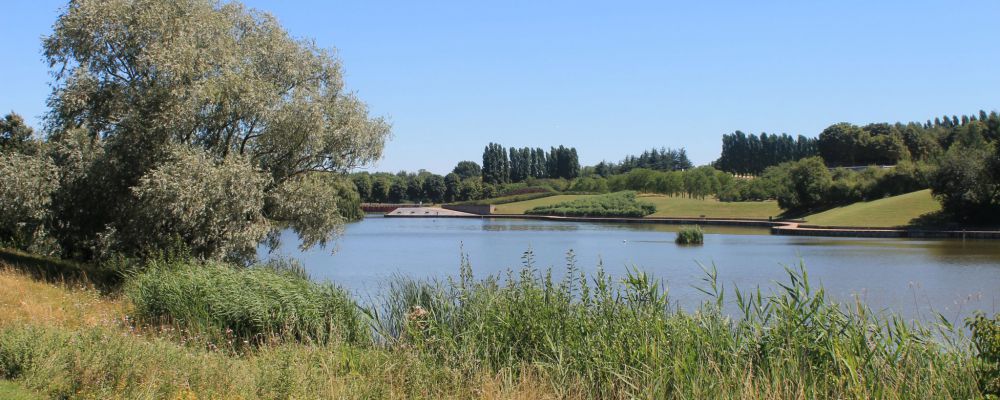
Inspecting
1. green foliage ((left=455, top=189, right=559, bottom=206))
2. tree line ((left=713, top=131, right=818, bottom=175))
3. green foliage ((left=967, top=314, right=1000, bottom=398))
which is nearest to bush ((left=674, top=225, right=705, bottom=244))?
green foliage ((left=967, top=314, right=1000, bottom=398))

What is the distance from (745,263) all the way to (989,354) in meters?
28.7

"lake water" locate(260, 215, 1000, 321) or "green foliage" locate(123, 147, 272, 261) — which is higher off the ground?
"green foliage" locate(123, 147, 272, 261)

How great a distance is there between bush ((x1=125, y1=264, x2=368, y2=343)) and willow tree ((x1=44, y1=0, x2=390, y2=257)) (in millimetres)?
4742

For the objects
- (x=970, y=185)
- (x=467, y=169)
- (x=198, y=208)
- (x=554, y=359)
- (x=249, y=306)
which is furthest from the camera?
(x=467, y=169)

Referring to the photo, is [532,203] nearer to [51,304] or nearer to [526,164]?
[526,164]

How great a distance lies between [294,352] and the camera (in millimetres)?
7961

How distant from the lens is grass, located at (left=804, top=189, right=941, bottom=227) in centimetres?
6019

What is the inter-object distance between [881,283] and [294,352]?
878 inches

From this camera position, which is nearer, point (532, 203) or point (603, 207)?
point (603, 207)

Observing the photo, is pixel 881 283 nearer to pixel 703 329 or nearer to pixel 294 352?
pixel 703 329

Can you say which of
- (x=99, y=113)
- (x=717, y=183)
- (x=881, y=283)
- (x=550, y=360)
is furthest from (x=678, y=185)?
(x=550, y=360)

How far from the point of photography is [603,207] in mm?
100375

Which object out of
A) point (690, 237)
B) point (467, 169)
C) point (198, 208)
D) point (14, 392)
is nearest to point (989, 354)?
point (14, 392)

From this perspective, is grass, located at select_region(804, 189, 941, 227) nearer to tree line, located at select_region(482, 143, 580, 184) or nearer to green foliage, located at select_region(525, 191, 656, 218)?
green foliage, located at select_region(525, 191, 656, 218)
